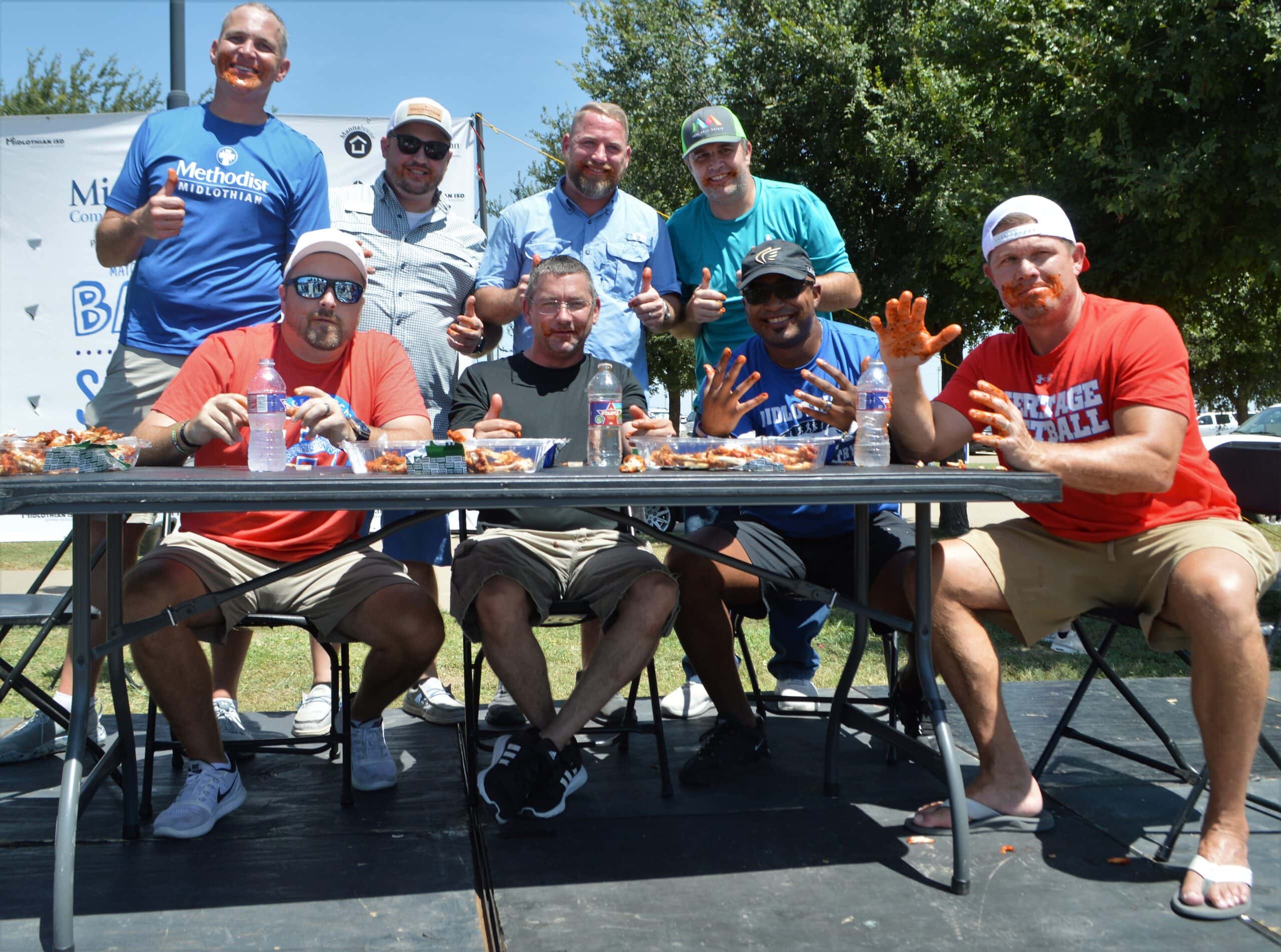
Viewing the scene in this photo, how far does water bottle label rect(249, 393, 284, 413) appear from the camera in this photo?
2455 mm

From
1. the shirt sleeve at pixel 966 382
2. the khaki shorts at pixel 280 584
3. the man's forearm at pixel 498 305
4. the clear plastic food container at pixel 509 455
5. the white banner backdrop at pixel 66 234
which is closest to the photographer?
the clear plastic food container at pixel 509 455

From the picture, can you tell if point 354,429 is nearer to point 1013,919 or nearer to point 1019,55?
point 1013,919

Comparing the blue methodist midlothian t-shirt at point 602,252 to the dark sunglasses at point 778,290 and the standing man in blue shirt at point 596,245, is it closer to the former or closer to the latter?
the standing man in blue shirt at point 596,245

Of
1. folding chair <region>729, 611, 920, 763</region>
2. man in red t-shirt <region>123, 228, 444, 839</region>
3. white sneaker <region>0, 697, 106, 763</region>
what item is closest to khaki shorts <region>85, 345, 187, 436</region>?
man in red t-shirt <region>123, 228, 444, 839</region>

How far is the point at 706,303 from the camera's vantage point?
3.67 metres

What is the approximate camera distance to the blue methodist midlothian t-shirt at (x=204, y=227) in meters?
3.58

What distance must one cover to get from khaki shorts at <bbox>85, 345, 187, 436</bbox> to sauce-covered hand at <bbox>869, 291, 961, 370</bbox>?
2.42m

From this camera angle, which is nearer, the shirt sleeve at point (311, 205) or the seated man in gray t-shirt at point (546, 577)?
the seated man in gray t-shirt at point (546, 577)

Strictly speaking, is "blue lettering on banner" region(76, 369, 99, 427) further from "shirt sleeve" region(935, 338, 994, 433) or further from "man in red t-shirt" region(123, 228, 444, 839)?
"shirt sleeve" region(935, 338, 994, 433)

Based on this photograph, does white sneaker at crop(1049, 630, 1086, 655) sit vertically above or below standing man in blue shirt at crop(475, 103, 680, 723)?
below

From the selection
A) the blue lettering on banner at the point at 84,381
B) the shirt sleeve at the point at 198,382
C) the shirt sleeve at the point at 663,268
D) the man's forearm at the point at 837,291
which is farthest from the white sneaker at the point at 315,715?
the blue lettering on banner at the point at 84,381

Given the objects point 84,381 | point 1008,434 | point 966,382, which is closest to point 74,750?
point 1008,434

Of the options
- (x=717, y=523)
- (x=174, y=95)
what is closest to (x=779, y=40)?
(x=174, y=95)

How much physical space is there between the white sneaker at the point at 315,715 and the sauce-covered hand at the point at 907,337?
2176 millimetres
